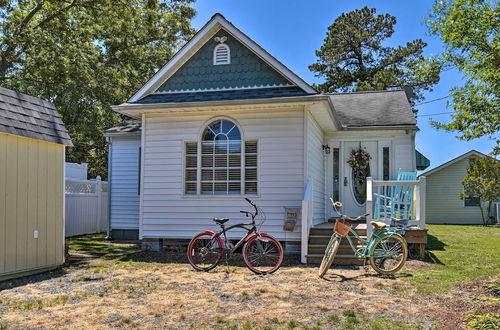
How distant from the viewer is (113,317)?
4.98m

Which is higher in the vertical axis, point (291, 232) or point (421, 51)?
point (421, 51)

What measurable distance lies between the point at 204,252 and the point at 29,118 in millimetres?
3624

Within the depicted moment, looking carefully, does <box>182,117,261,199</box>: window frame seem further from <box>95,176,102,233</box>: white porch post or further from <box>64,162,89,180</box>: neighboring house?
<box>64,162,89,180</box>: neighboring house

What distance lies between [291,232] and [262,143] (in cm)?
190

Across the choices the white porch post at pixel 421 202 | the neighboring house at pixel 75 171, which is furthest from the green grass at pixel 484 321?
the neighboring house at pixel 75 171

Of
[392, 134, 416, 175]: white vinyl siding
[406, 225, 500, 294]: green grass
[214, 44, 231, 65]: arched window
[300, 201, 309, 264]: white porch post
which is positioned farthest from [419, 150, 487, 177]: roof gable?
[300, 201, 309, 264]: white porch post

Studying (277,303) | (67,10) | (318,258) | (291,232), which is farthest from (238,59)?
(67,10)

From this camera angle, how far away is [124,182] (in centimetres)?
1308

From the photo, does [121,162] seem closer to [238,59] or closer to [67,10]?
[238,59]

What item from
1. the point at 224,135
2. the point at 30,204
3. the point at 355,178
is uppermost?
the point at 224,135

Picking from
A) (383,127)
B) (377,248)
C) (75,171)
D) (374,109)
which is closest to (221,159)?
(377,248)

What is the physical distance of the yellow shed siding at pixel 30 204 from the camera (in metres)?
6.92

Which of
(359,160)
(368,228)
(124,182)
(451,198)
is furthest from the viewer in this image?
(451,198)

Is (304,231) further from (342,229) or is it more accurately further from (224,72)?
(224,72)
